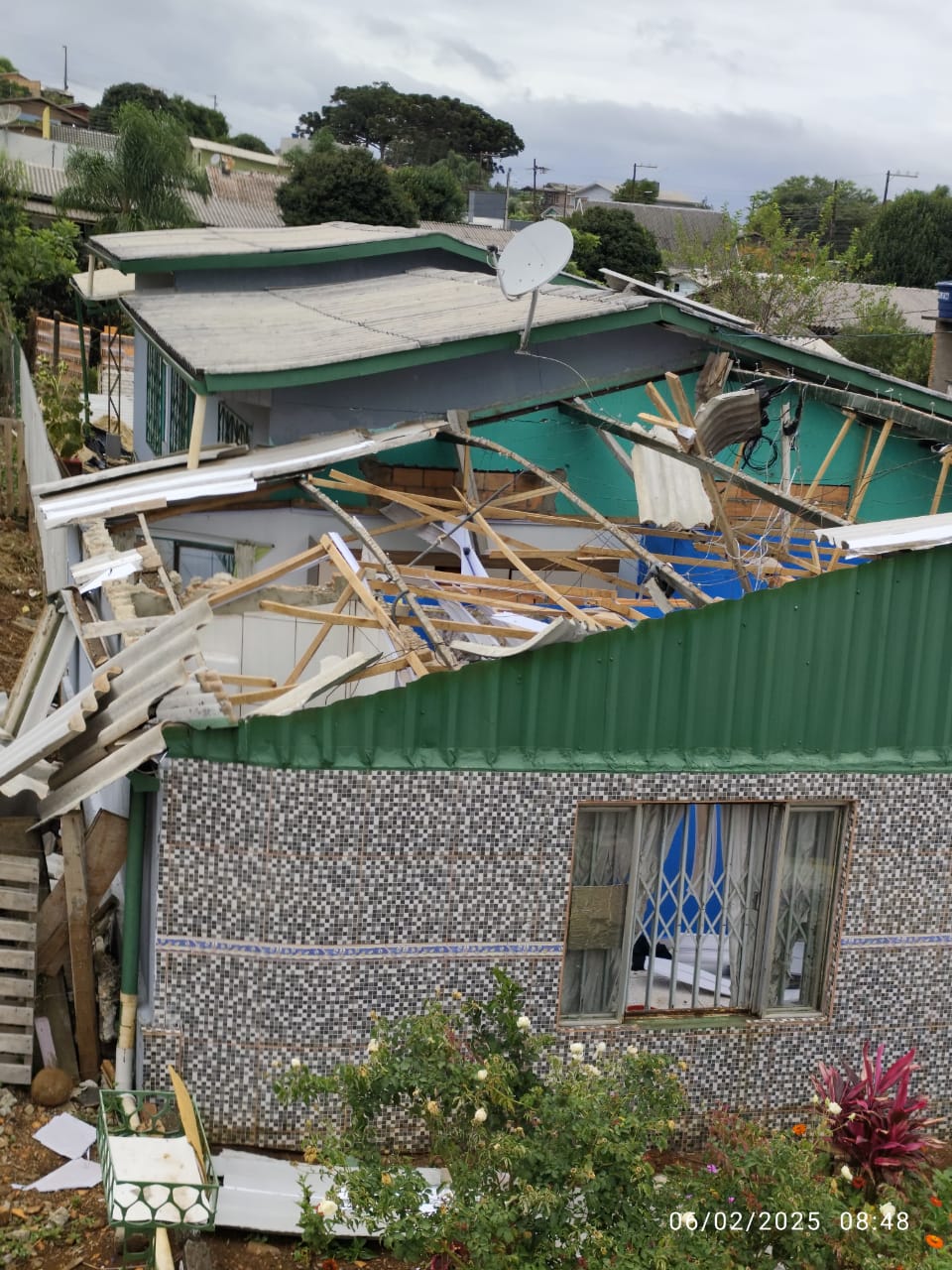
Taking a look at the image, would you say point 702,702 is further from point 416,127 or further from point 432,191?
point 416,127

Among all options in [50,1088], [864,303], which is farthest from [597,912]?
[864,303]

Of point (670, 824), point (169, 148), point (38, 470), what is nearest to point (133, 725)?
point (670, 824)

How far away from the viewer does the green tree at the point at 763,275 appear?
3403 cm

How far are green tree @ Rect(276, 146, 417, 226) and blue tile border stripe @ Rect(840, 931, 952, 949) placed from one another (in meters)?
42.2

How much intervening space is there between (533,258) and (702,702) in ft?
14.9

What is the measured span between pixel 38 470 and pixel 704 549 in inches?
409

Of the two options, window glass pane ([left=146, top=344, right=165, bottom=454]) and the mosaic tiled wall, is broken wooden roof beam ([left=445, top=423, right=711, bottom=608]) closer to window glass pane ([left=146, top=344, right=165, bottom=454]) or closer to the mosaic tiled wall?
the mosaic tiled wall

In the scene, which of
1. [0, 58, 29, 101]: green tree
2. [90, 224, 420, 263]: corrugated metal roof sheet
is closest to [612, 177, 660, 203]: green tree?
[0, 58, 29, 101]: green tree

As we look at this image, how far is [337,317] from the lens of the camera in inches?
493

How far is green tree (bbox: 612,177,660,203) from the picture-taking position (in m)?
89.8

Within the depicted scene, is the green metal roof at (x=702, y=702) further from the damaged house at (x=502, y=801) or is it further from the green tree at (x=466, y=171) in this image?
the green tree at (x=466, y=171)

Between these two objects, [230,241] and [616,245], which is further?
[616,245]

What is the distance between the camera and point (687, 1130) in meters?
7.65

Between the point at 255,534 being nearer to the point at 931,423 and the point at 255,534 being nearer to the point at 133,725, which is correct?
the point at 133,725
